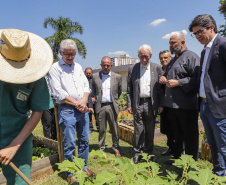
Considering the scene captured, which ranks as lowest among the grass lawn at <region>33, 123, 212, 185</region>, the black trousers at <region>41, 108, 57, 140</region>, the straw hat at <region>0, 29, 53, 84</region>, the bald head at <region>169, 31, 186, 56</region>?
the grass lawn at <region>33, 123, 212, 185</region>

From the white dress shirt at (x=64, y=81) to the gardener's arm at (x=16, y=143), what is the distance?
131 cm

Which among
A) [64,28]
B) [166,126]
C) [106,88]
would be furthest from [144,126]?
[64,28]

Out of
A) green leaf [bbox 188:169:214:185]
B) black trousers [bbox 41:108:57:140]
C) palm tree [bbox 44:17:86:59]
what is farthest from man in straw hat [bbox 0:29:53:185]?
palm tree [bbox 44:17:86:59]

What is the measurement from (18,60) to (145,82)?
271 cm

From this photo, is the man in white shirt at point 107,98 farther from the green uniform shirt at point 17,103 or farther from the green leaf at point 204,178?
the green leaf at point 204,178

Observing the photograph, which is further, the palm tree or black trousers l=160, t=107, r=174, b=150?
the palm tree

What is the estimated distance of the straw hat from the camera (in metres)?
1.24

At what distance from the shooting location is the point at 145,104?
3.65 metres

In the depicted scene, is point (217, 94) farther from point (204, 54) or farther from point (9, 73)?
point (9, 73)

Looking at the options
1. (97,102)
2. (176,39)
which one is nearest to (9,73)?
(176,39)

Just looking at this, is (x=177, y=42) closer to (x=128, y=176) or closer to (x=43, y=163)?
(x=128, y=176)

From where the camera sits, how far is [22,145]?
155 cm

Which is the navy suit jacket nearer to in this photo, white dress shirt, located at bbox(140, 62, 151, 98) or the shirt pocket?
white dress shirt, located at bbox(140, 62, 151, 98)

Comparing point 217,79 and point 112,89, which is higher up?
point 217,79
